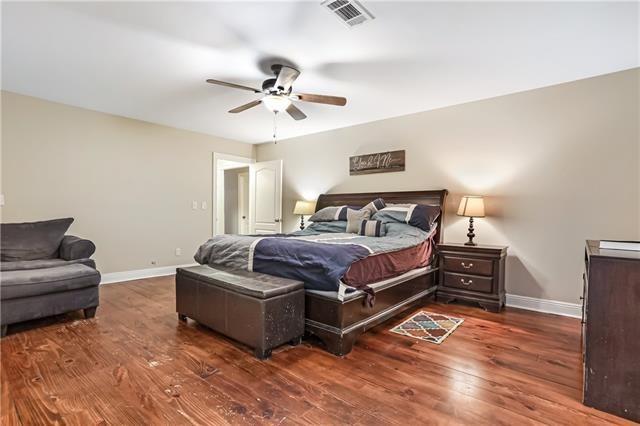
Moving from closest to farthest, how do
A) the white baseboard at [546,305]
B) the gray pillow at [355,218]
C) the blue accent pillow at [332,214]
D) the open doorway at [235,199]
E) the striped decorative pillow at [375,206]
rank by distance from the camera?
the white baseboard at [546,305] < the gray pillow at [355,218] < the striped decorative pillow at [375,206] < the blue accent pillow at [332,214] < the open doorway at [235,199]

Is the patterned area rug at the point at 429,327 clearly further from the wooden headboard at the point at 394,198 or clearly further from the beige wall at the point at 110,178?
the beige wall at the point at 110,178

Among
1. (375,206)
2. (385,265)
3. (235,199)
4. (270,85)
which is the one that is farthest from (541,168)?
(235,199)

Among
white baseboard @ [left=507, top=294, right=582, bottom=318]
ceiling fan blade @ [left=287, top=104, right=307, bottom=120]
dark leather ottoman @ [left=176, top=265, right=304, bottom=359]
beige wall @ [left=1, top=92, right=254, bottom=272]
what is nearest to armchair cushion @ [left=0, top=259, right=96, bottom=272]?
beige wall @ [left=1, top=92, right=254, bottom=272]

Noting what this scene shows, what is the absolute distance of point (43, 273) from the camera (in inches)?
112

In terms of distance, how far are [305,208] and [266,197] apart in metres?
1.13

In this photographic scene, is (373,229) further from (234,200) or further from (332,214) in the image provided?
(234,200)

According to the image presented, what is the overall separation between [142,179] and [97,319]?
2389 mm

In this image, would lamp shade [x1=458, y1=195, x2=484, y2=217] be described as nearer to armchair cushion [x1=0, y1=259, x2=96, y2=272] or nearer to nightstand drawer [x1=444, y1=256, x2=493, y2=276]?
nightstand drawer [x1=444, y1=256, x2=493, y2=276]

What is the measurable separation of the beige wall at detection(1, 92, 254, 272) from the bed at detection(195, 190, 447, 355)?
2.10m

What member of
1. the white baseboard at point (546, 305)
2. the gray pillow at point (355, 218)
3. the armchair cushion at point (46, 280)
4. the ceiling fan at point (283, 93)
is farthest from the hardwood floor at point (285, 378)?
the ceiling fan at point (283, 93)

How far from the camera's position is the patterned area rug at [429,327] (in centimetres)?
267

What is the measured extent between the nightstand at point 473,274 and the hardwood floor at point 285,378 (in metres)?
0.52

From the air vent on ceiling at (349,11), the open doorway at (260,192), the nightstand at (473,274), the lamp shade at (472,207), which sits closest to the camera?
the air vent on ceiling at (349,11)

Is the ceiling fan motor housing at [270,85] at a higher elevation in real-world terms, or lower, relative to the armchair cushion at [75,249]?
higher
